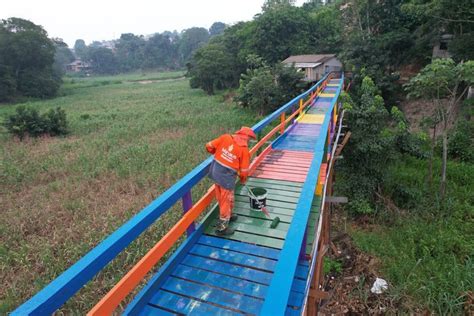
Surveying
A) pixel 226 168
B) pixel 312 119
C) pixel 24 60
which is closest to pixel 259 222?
pixel 226 168

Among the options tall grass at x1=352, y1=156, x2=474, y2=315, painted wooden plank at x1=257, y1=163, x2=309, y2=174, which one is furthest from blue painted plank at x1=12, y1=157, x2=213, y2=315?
tall grass at x1=352, y1=156, x2=474, y2=315

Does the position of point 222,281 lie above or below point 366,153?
above

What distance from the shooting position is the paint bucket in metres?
3.77

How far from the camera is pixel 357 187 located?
7.96 meters

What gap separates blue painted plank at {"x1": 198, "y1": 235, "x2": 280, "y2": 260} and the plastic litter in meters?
3.54

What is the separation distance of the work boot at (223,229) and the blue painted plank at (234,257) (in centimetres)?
25

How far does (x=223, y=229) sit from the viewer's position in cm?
335

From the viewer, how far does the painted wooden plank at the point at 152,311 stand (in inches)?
94.3

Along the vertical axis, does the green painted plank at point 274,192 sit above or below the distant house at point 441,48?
below

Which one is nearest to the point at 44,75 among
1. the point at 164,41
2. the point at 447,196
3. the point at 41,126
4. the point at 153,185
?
the point at 41,126

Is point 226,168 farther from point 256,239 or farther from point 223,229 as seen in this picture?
point 256,239

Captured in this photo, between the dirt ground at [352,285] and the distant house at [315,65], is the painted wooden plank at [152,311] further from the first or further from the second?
the distant house at [315,65]

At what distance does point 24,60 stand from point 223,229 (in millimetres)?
46784

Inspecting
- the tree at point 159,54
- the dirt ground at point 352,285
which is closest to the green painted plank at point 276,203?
the dirt ground at point 352,285
